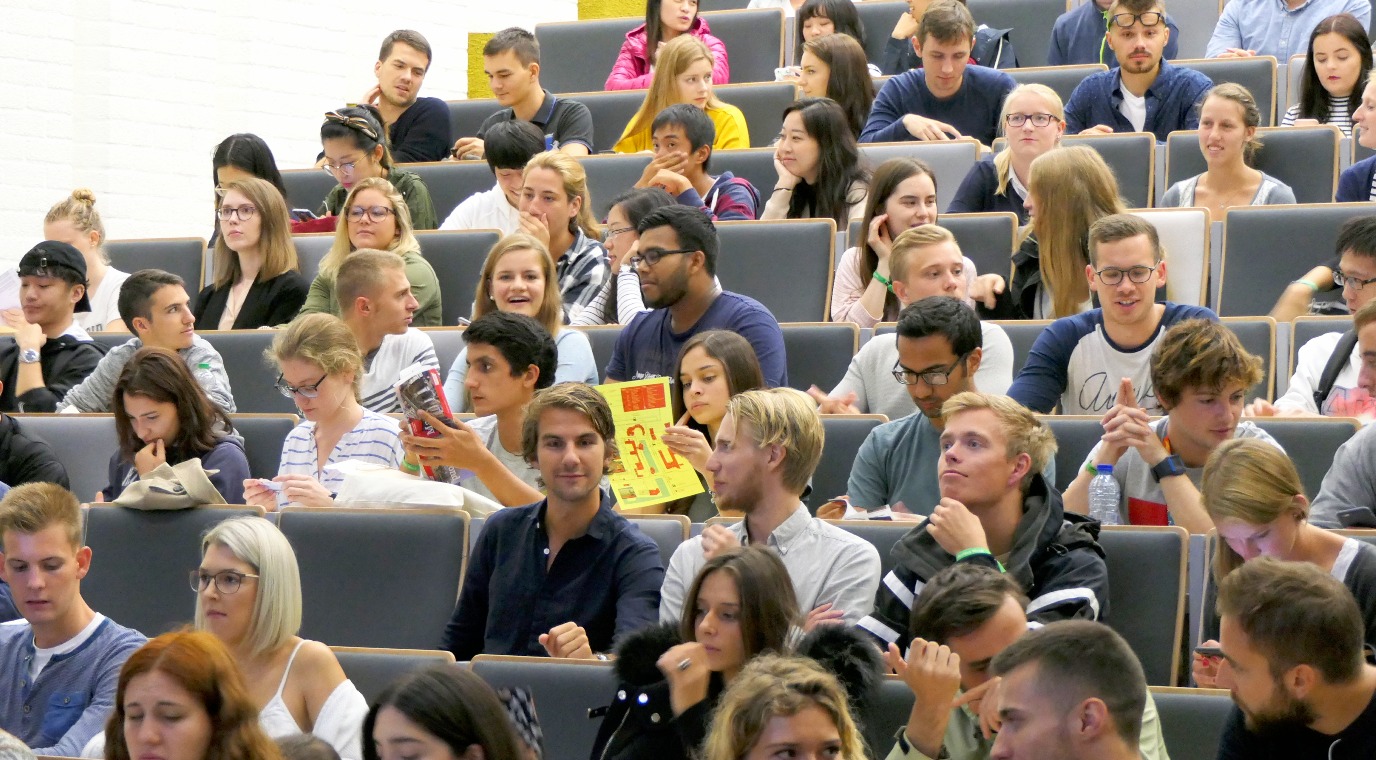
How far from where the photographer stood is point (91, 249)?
5430 mm

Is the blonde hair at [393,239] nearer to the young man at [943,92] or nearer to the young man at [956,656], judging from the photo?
the young man at [943,92]

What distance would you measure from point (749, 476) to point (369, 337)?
5.37 feet

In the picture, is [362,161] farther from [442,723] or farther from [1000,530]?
[442,723]

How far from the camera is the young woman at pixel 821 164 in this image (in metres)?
4.98

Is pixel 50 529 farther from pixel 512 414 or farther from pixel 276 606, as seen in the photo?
pixel 512 414

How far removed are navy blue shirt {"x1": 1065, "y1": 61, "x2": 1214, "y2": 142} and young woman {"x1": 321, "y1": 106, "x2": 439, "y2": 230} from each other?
80.0 inches

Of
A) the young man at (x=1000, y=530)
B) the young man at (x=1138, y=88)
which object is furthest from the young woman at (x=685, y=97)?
the young man at (x=1000, y=530)

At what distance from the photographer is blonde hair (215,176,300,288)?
16.3ft

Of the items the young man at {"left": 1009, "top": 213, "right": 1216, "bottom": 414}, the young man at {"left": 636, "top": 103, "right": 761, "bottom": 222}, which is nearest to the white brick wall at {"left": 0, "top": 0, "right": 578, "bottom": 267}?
the young man at {"left": 636, "top": 103, "right": 761, "bottom": 222}

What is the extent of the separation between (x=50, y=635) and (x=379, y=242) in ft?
6.74

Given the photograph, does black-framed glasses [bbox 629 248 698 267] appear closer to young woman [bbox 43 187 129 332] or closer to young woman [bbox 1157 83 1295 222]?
young woman [bbox 1157 83 1295 222]

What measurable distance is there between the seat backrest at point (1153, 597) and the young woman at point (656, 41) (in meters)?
3.82

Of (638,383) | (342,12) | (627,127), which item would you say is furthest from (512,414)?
(342,12)

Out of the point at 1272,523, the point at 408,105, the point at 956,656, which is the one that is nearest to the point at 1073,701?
the point at 956,656
